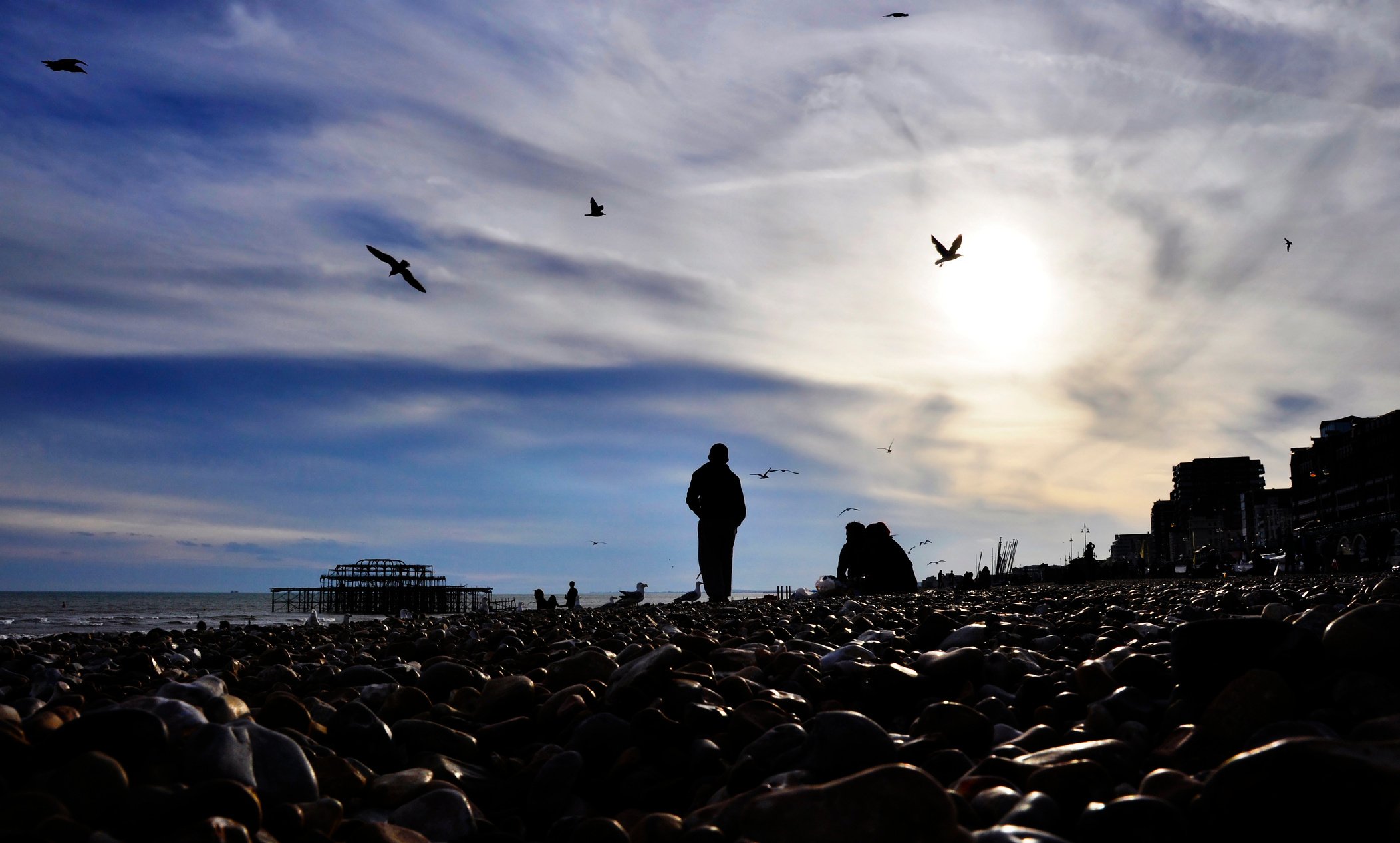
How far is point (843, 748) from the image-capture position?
2.20 m

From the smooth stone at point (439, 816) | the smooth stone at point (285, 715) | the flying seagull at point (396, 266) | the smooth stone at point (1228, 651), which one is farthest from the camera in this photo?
the flying seagull at point (396, 266)

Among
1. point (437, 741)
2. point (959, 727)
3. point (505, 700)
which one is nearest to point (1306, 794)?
point (959, 727)

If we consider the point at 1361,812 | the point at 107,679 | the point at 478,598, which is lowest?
the point at 478,598

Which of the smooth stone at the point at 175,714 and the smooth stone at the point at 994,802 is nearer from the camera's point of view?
the smooth stone at the point at 994,802

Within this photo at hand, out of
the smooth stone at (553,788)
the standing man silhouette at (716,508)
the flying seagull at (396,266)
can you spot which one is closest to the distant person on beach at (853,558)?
the standing man silhouette at (716,508)

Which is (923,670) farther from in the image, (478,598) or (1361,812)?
(478,598)

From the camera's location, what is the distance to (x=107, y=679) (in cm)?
452

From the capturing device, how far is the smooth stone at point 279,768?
7.06ft

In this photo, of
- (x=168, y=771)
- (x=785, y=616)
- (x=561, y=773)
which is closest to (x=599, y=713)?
(x=561, y=773)

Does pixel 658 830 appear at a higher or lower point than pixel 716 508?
lower

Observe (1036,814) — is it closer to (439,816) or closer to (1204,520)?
(439,816)

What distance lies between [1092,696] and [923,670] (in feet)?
1.98

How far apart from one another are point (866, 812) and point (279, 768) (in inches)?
57.4

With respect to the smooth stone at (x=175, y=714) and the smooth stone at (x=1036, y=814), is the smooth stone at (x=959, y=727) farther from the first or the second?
the smooth stone at (x=175, y=714)
